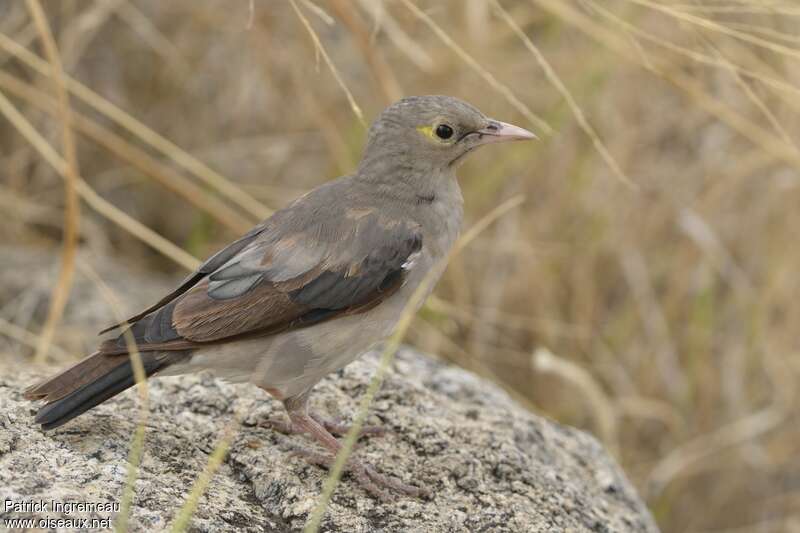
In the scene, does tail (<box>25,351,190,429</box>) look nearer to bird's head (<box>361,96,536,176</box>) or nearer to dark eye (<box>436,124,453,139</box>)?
bird's head (<box>361,96,536,176</box>)

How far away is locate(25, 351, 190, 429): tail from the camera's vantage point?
9.62 ft

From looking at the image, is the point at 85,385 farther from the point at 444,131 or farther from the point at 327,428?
the point at 444,131

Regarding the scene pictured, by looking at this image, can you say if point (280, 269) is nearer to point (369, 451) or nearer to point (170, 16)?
point (369, 451)

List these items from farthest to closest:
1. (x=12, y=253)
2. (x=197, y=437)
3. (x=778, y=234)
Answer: (x=778, y=234)
(x=12, y=253)
(x=197, y=437)

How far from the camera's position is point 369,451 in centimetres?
339

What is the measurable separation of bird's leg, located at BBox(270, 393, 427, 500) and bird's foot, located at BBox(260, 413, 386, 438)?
0.02m

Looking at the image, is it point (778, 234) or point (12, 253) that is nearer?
point (12, 253)

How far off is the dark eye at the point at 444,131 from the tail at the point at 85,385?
3.87 feet

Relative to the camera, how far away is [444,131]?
12.0 ft

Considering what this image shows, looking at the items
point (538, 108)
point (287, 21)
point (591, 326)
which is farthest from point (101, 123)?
point (591, 326)

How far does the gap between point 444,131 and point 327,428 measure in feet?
3.48

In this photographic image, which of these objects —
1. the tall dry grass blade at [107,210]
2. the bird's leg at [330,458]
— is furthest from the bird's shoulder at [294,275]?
the tall dry grass blade at [107,210]

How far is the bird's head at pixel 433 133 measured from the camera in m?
3.66

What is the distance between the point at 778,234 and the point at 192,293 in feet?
12.1
